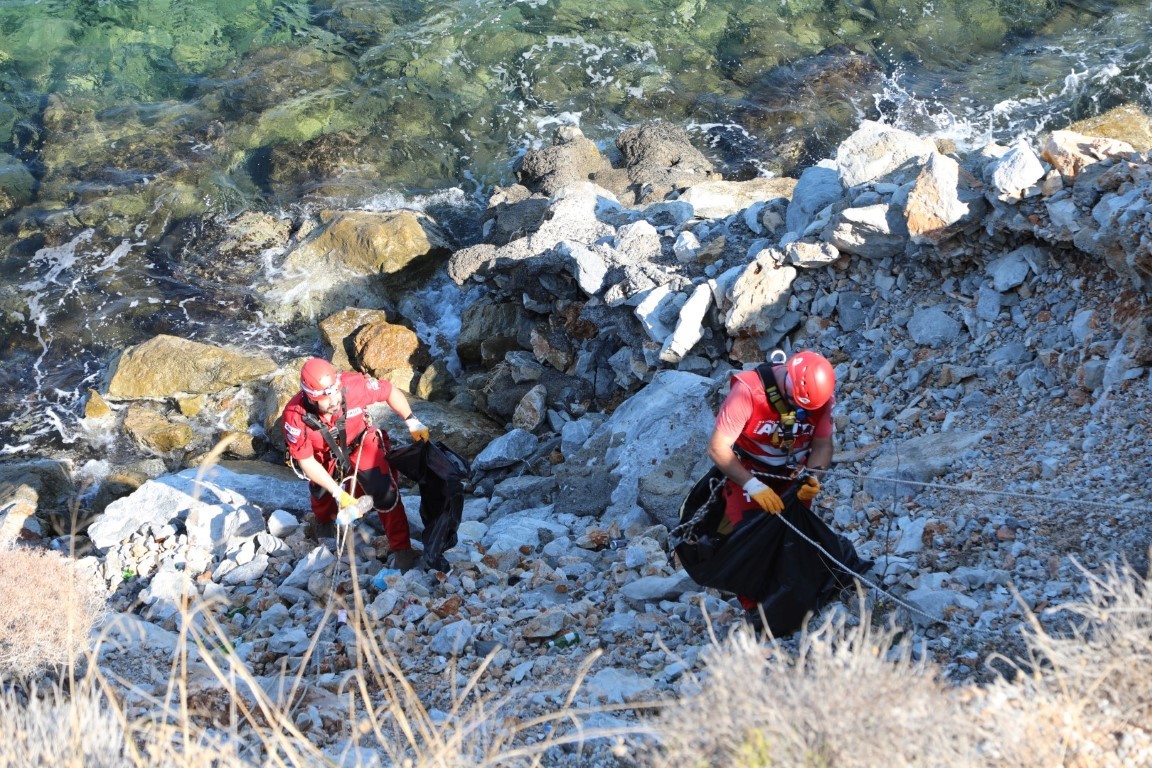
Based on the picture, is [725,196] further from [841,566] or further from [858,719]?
[858,719]

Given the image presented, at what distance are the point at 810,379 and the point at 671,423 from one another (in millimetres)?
2433

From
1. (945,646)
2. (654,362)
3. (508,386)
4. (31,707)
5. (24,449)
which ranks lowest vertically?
(24,449)

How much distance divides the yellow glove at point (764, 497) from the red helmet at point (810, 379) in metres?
0.42

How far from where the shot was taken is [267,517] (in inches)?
263

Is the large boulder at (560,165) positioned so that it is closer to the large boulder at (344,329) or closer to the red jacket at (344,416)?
the large boulder at (344,329)

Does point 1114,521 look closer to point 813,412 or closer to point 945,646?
point 945,646

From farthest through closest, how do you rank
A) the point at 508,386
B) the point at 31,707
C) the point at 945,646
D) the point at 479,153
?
1. the point at 479,153
2. the point at 508,386
3. the point at 945,646
4. the point at 31,707

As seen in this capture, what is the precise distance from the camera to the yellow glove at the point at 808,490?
14.8 feet

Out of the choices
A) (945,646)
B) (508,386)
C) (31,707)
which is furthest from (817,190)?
(31,707)

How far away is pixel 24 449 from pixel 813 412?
815 centimetres

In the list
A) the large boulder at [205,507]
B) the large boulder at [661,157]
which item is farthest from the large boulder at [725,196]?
the large boulder at [205,507]

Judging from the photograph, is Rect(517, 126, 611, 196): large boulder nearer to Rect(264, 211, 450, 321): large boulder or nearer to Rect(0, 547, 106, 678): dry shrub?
Rect(264, 211, 450, 321): large boulder

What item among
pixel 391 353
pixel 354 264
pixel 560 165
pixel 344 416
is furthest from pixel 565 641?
pixel 560 165

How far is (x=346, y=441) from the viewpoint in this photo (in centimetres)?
571
